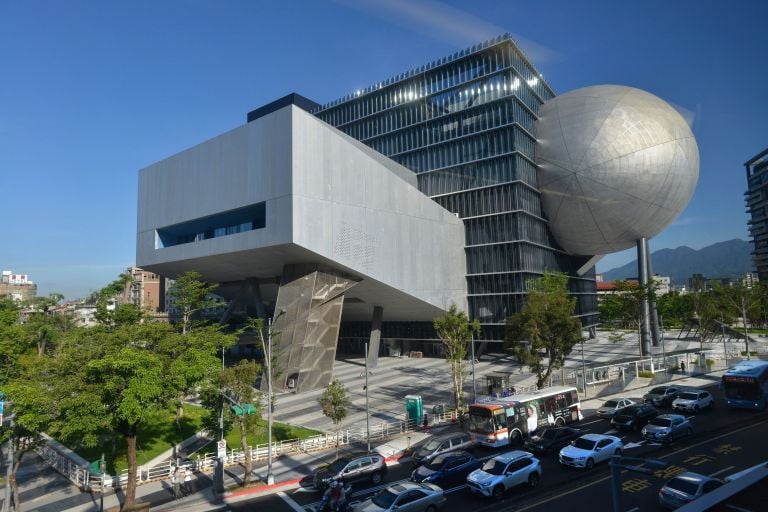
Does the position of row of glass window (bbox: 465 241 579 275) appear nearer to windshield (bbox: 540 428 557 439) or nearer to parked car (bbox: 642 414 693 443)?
parked car (bbox: 642 414 693 443)

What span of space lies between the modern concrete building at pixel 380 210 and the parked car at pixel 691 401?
27936mm

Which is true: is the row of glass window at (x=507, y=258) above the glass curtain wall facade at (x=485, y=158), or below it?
below

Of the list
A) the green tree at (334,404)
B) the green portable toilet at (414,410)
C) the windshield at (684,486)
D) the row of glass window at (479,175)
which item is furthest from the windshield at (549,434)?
the row of glass window at (479,175)

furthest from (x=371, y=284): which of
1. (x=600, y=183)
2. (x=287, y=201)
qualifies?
(x=600, y=183)

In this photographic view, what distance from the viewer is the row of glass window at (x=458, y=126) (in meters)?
63.4

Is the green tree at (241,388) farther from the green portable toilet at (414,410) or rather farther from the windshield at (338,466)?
the green portable toilet at (414,410)

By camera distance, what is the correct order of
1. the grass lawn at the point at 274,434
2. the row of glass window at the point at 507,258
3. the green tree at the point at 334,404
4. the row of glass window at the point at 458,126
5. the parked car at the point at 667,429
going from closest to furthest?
the parked car at the point at 667,429
the green tree at the point at 334,404
the grass lawn at the point at 274,434
the row of glass window at the point at 507,258
the row of glass window at the point at 458,126

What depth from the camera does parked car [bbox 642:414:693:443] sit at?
82.2 ft

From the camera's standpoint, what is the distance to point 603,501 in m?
18.2

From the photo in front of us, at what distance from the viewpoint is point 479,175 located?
65188 mm

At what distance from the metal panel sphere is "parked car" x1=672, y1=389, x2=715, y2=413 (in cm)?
3674

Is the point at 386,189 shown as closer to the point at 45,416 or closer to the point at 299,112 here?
the point at 299,112

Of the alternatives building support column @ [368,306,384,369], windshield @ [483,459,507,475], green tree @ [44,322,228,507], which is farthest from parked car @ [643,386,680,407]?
building support column @ [368,306,384,369]

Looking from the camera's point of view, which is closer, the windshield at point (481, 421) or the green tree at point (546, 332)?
the windshield at point (481, 421)
